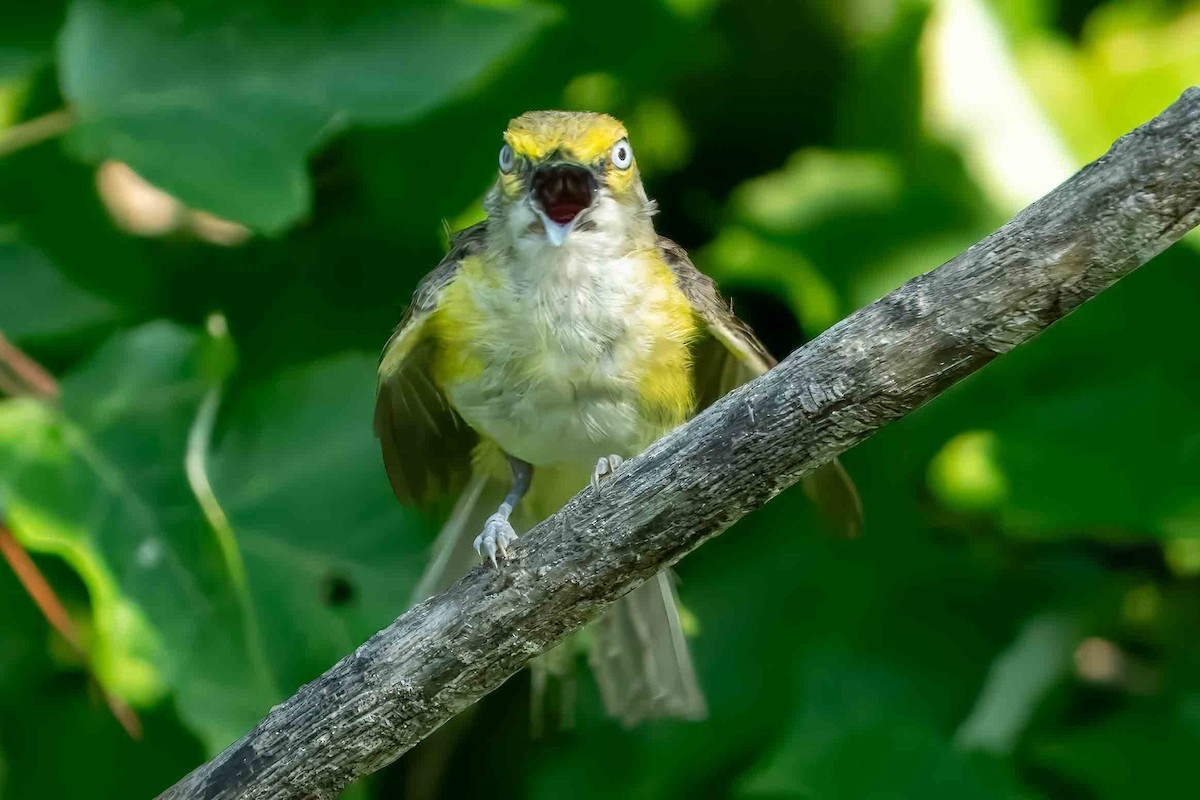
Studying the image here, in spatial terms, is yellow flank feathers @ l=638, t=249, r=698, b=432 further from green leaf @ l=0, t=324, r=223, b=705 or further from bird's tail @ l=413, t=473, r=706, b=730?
green leaf @ l=0, t=324, r=223, b=705

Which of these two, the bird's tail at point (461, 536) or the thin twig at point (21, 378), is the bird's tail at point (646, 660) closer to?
the bird's tail at point (461, 536)

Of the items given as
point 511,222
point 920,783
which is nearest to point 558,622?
point 511,222

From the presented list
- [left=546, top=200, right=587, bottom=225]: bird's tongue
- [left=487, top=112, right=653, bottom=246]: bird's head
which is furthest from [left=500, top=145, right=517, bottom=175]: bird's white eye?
[left=546, top=200, right=587, bottom=225]: bird's tongue

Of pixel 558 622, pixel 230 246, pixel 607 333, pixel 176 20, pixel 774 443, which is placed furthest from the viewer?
pixel 230 246

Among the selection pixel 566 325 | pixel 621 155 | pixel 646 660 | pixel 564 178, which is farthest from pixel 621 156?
pixel 646 660

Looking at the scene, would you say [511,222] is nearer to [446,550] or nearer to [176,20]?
[446,550]

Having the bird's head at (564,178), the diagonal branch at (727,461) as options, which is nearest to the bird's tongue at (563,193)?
the bird's head at (564,178)
